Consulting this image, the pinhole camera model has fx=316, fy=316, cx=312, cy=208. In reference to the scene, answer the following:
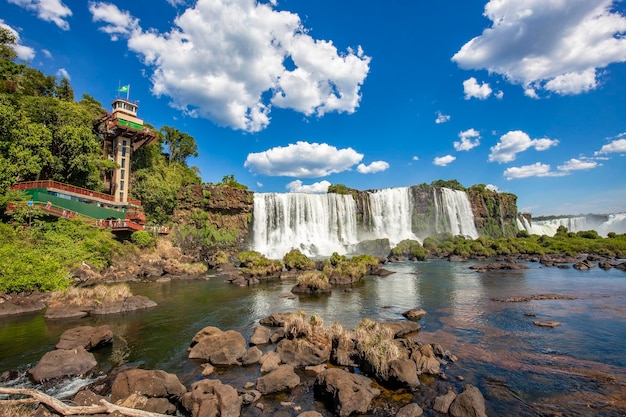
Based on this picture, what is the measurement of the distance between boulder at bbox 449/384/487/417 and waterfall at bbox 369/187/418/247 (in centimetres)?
5183

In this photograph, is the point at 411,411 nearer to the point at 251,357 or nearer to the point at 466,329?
the point at 251,357

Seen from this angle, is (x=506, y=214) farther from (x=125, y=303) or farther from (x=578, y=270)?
(x=125, y=303)

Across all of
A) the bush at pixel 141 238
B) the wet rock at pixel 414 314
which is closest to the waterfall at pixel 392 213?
the bush at pixel 141 238

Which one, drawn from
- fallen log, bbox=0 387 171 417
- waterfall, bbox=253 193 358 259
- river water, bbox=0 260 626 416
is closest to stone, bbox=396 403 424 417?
river water, bbox=0 260 626 416

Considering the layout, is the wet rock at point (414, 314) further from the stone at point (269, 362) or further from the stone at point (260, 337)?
the stone at point (269, 362)

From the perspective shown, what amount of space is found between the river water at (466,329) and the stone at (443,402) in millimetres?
240

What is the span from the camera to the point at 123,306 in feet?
56.4

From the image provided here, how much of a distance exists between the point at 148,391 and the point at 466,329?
12.1m

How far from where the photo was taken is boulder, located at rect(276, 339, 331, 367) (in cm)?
1004

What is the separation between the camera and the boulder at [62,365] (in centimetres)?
897

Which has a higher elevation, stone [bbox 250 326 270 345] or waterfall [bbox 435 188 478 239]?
waterfall [bbox 435 188 478 239]

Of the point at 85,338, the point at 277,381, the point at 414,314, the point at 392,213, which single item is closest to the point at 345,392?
the point at 277,381

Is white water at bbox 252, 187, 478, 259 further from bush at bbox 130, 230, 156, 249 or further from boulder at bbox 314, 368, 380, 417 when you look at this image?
boulder at bbox 314, 368, 380, 417

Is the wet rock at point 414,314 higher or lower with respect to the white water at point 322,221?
lower
